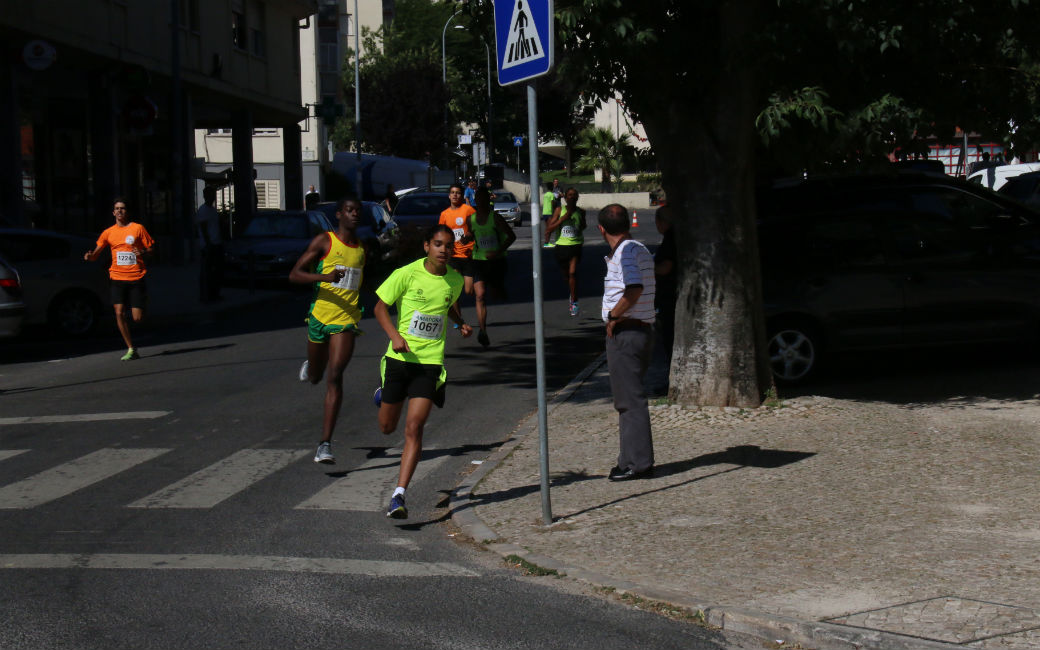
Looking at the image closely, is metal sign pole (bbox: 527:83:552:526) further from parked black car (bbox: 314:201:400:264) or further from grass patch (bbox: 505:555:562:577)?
parked black car (bbox: 314:201:400:264)

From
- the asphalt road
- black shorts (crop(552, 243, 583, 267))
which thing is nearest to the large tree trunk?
the asphalt road

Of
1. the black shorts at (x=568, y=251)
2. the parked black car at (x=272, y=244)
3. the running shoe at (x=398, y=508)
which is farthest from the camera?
the parked black car at (x=272, y=244)


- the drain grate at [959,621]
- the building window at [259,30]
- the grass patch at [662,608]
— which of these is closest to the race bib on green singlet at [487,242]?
the grass patch at [662,608]

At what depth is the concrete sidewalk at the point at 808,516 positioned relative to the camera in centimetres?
544

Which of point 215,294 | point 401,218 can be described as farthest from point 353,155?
point 215,294

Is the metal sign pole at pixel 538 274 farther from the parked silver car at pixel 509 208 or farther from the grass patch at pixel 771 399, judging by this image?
the parked silver car at pixel 509 208

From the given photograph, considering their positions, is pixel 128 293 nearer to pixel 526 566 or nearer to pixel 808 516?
pixel 526 566

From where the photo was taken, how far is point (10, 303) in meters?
15.3

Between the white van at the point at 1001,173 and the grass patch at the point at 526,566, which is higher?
the white van at the point at 1001,173

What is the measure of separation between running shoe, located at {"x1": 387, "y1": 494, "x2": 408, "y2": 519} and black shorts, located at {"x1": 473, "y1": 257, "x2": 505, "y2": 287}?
7910 mm

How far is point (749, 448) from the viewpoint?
29.2 ft

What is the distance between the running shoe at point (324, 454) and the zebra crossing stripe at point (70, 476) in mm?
1370

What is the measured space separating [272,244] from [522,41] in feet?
61.4

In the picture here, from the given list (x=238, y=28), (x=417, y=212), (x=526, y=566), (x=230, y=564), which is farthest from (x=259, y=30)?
(x=526, y=566)
